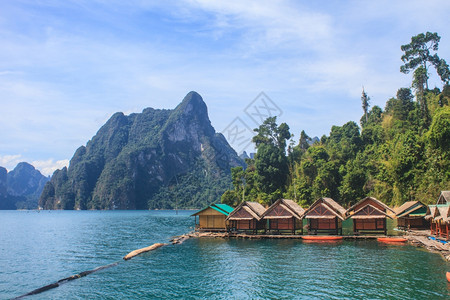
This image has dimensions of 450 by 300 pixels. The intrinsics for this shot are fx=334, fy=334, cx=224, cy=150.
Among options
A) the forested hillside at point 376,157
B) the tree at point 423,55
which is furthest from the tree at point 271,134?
the tree at point 423,55

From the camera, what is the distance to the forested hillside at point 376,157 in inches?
1844

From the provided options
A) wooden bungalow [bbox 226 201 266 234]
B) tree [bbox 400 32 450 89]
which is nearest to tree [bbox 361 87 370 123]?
tree [bbox 400 32 450 89]

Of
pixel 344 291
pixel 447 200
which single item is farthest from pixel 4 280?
pixel 447 200

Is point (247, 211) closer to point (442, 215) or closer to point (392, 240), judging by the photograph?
point (392, 240)

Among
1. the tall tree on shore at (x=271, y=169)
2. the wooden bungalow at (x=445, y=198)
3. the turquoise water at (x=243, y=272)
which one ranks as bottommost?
the turquoise water at (x=243, y=272)

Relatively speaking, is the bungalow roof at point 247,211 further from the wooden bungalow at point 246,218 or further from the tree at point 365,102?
the tree at point 365,102

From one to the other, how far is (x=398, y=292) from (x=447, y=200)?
57.6ft

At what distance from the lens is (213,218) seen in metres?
42.7

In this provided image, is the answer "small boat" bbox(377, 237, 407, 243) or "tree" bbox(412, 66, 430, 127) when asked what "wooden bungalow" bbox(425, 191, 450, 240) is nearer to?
"small boat" bbox(377, 237, 407, 243)

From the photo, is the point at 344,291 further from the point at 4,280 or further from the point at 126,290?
the point at 4,280

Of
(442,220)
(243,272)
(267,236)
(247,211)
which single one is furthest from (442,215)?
(247,211)

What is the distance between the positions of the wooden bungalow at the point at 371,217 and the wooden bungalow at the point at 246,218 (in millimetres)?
10872

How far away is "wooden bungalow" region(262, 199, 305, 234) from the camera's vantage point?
128ft

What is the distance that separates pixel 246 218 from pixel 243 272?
1674 cm
